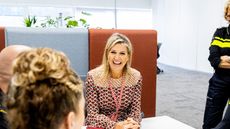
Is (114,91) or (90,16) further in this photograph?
(90,16)

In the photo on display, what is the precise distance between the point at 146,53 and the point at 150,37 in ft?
0.51

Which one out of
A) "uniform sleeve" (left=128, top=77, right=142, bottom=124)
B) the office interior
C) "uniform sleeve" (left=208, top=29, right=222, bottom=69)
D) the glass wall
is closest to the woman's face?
"uniform sleeve" (left=128, top=77, right=142, bottom=124)

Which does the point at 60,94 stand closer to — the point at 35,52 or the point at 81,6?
the point at 35,52

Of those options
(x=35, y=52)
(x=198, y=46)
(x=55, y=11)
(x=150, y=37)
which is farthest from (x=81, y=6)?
(x=35, y=52)

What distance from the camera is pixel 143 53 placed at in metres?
2.62

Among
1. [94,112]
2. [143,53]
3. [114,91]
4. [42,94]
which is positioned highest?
[42,94]

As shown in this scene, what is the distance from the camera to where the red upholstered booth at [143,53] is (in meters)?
2.47

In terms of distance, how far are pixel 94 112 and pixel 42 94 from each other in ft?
4.44

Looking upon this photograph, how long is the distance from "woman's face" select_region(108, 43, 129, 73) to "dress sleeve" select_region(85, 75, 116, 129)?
0.66 ft

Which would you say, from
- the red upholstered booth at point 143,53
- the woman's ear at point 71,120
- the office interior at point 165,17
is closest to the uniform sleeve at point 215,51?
the red upholstered booth at point 143,53

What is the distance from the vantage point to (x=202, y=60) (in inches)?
294

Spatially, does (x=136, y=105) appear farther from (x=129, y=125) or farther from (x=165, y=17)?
(x=165, y=17)

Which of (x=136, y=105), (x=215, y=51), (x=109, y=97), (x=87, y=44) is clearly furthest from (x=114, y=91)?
(x=215, y=51)

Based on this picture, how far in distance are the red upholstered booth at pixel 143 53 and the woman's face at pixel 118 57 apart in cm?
38
